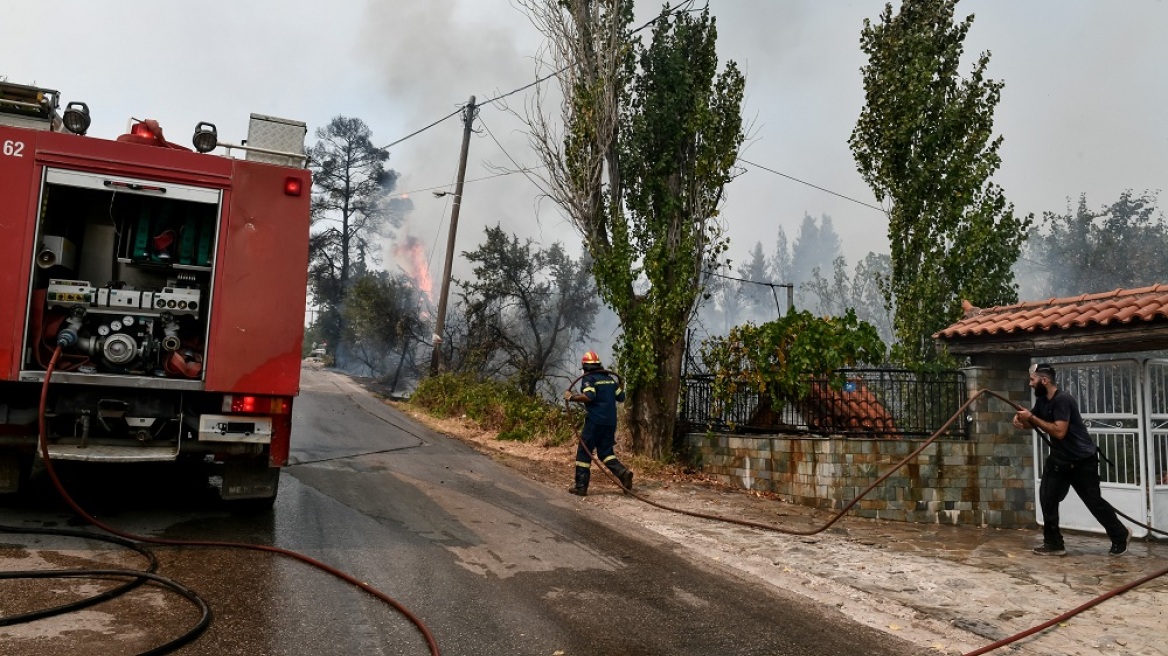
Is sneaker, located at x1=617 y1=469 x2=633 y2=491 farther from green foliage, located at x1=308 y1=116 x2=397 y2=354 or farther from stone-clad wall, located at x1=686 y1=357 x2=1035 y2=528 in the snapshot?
green foliage, located at x1=308 y1=116 x2=397 y2=354

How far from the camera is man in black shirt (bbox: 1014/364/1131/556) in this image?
23.9 ft

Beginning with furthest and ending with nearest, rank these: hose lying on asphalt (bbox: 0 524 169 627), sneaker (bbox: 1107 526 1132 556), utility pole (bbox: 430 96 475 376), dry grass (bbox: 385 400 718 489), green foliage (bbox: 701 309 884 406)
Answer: utility pole (bbox: 430 96 475 376), dry grass (bbox: 385 400 718 489), green foliage (bbox: 701 309 884 406), sneaker (bbox: 1107 526 1132 556), hose lying on asphalt (bbox: 0 524 169 627)

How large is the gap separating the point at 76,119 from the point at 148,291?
1.47 m

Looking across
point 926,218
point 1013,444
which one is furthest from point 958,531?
point 926,218

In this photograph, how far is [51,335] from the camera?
20.1 feet

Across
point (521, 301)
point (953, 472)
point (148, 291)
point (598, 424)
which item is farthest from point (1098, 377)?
point (521, 301)

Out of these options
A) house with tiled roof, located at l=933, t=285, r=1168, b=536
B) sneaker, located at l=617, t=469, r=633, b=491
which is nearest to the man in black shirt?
house with tiled roof, located at l=933, t=285, r=1168, b=536

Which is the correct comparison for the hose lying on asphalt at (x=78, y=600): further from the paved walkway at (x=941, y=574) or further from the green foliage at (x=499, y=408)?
the green foliage at (x=499, y=408)

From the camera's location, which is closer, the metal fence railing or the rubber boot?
the rubber boot

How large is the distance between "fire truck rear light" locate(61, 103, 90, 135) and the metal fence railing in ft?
27.7

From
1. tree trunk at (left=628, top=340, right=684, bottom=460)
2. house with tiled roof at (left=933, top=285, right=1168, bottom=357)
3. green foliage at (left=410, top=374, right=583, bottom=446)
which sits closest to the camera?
house with tiled roof at (left=933, top=285, right=1168, bottom=357)

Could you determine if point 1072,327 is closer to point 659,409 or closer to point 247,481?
point 659,409

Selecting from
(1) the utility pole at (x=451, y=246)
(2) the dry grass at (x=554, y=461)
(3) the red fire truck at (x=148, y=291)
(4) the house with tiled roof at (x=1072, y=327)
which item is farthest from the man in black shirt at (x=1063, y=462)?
(1) the utility pole at (x=451, y=246)

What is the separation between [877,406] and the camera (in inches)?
416
